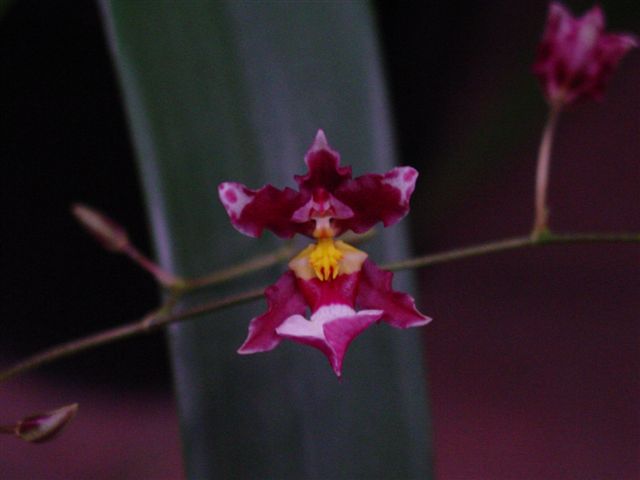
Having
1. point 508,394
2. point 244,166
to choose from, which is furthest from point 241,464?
point 508,394

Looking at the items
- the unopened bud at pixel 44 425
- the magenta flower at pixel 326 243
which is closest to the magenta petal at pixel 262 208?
the magenta flower at pixel 326 243

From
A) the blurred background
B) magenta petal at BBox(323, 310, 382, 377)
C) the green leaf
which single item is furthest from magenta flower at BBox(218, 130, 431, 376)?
the blurred background

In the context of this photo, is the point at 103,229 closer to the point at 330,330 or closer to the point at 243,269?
the point at 243,269

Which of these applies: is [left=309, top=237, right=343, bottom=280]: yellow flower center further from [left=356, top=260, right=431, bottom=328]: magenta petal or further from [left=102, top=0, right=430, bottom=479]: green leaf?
[left=102, top=0, right=430, bottom=479]: green leaf

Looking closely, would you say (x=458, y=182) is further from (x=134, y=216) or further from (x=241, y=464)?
(x=241, y=464)

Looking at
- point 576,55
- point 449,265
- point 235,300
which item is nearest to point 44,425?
point 235,300

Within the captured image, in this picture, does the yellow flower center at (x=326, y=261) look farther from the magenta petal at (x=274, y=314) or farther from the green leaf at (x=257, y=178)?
the green leaf at (x=257, y=178)
